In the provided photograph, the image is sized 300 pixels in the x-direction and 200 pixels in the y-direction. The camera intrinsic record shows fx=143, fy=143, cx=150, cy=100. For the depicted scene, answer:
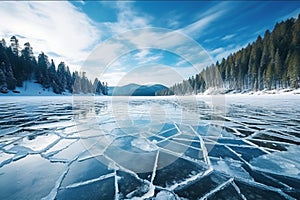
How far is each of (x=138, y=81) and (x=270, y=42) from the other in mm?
39817

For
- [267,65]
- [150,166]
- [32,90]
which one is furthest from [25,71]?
[267,65]

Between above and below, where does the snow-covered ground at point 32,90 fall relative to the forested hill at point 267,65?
below

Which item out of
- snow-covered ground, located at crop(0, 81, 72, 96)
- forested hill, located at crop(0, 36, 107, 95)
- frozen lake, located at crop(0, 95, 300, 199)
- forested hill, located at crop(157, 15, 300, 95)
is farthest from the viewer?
snow-covered ground, located at crop(0, 81, 72, 96)

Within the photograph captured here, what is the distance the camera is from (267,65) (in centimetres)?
3278

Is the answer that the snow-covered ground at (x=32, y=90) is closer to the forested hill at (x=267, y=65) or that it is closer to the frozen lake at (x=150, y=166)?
the forested hill at (x=267, y=65)

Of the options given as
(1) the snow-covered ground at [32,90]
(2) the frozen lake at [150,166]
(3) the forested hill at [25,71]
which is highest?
(3) the forested hill at [25,71]

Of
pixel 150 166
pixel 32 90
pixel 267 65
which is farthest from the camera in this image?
pixel 32 90

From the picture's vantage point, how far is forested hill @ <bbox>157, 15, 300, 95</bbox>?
2688 centimetres

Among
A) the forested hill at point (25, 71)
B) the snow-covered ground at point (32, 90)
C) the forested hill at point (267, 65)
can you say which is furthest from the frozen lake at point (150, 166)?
the snow-covered ground at point (32, 90)

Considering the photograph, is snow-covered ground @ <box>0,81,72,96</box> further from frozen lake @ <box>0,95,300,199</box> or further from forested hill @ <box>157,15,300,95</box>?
frozen lake @ <box>0,95,300,199</box>

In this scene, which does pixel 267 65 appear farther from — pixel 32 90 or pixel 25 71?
pixel 25 71

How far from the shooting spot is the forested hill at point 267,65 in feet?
88.2

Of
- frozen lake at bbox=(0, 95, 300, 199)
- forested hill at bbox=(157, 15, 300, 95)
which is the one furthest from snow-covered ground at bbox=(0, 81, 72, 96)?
frozen lake at bbox=(0, 95, 300, 199)

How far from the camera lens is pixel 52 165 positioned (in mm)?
2750
